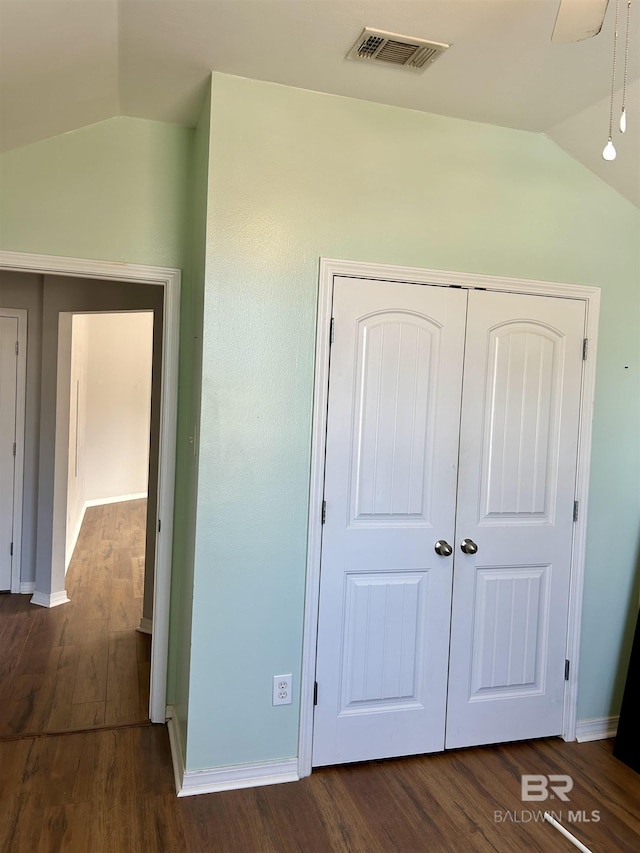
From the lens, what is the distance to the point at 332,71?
2.20 metres

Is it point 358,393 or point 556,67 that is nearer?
point 556,67

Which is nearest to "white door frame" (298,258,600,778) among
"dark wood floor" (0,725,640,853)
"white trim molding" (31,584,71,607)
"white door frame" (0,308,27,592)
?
"dark wood floor" (0,725,640,853)

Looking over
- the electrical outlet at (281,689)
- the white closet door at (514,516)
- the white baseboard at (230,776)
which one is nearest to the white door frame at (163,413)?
the white baseboard at (230,776)

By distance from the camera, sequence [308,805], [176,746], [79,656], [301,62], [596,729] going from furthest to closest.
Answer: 1. [79,656]
2. [596,729]
3. [176,746]
4. [308,805]
5. [301,62]

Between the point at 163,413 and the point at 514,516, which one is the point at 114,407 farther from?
the point at 514,516

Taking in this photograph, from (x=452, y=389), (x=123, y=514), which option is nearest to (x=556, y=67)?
(x=452, y=389)

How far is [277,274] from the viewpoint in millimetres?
2357

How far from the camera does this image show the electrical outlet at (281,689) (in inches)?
95.2

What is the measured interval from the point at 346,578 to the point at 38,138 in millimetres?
2231

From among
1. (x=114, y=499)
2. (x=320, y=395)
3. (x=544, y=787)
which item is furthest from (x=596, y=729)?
(x=114, y=499)

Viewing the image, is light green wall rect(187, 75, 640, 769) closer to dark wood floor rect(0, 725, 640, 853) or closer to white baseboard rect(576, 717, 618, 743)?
dark wood floor rect(0, 725, 640, 853)

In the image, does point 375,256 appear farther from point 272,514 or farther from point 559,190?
point 272,514

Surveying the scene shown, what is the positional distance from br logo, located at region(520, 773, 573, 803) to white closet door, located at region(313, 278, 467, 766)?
376 millimetres

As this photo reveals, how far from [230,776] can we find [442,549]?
125 cm
